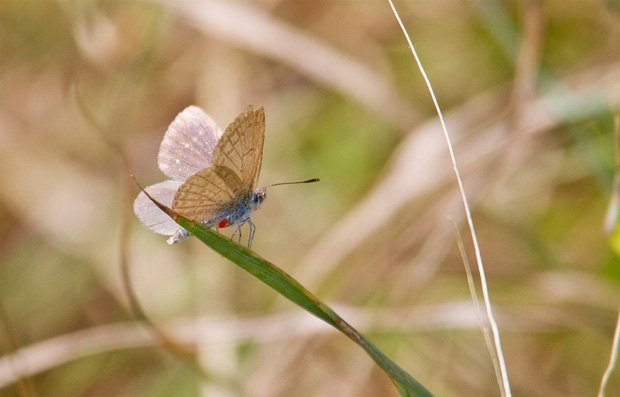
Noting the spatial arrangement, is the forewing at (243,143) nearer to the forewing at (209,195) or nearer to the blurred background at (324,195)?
the forewing at (209,195)

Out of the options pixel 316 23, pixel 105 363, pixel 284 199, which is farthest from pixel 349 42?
pixel 105 363

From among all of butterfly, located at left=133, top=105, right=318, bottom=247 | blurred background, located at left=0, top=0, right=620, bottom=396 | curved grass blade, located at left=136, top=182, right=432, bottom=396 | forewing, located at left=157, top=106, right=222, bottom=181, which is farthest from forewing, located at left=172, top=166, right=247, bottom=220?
blurred background, located at left=0, top=0, right=620, bottom=396

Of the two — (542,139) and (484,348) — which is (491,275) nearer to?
(484,348)

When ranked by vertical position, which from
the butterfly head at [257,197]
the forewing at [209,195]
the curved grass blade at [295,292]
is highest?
the butterfly head at [257,197]

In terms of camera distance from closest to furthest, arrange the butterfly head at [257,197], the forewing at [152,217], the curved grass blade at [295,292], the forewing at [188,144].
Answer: the curved grass blade at [295,292] < the forewing at [152,217] < the forewing at [188,144] < the butterfly head at [257,197]

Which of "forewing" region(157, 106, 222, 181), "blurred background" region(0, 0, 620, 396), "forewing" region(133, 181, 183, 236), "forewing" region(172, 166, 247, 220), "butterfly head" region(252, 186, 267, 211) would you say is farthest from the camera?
"blurred background" region(0, 0, 620, 396)

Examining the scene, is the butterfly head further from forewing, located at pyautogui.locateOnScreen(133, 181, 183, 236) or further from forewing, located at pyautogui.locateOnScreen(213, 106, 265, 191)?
forewing, located at pyautogui.locateOnScreen(133, 181, 183, 236)

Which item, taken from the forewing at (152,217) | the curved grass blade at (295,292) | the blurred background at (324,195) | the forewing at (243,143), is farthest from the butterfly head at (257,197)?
the curved grass blade at (295,292)
